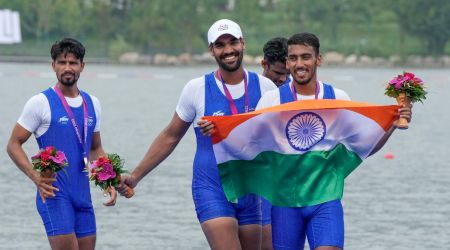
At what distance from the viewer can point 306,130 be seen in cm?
1066

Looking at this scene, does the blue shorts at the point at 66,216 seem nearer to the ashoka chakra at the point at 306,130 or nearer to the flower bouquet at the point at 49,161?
the flower bouquet at the point at 49,161

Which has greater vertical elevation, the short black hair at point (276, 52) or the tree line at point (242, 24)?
the short black hair at point (276, 52)

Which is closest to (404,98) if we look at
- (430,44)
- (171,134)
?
(171,134)

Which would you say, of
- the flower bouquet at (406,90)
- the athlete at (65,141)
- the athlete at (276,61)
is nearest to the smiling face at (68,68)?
the athlete at (65,141)

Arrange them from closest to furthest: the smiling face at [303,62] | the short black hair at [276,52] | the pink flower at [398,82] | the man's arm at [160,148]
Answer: the smiling face at [303,62] → the pink flower at [398,82] → the man's arm at [160,148] → the short black hair at [276,52]

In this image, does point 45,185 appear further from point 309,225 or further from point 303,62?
point 303,62

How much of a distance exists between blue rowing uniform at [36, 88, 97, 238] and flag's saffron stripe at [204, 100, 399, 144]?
1.09 metres

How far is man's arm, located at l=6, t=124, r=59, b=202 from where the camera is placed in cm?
1102

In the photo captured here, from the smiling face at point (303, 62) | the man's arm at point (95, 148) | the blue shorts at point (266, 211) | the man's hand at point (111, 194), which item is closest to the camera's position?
the smiling face at point (303, 62)

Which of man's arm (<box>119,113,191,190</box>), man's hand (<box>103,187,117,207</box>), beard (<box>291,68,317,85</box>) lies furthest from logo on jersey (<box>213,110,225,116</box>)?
Answer: man's hand (<box>103,187,117,207</box>)

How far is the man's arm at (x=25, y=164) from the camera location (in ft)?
36.1

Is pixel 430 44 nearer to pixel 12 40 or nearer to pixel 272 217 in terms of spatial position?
pixel 12 40

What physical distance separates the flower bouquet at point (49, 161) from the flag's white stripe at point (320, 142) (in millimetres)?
1138

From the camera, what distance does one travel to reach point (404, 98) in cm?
1073
